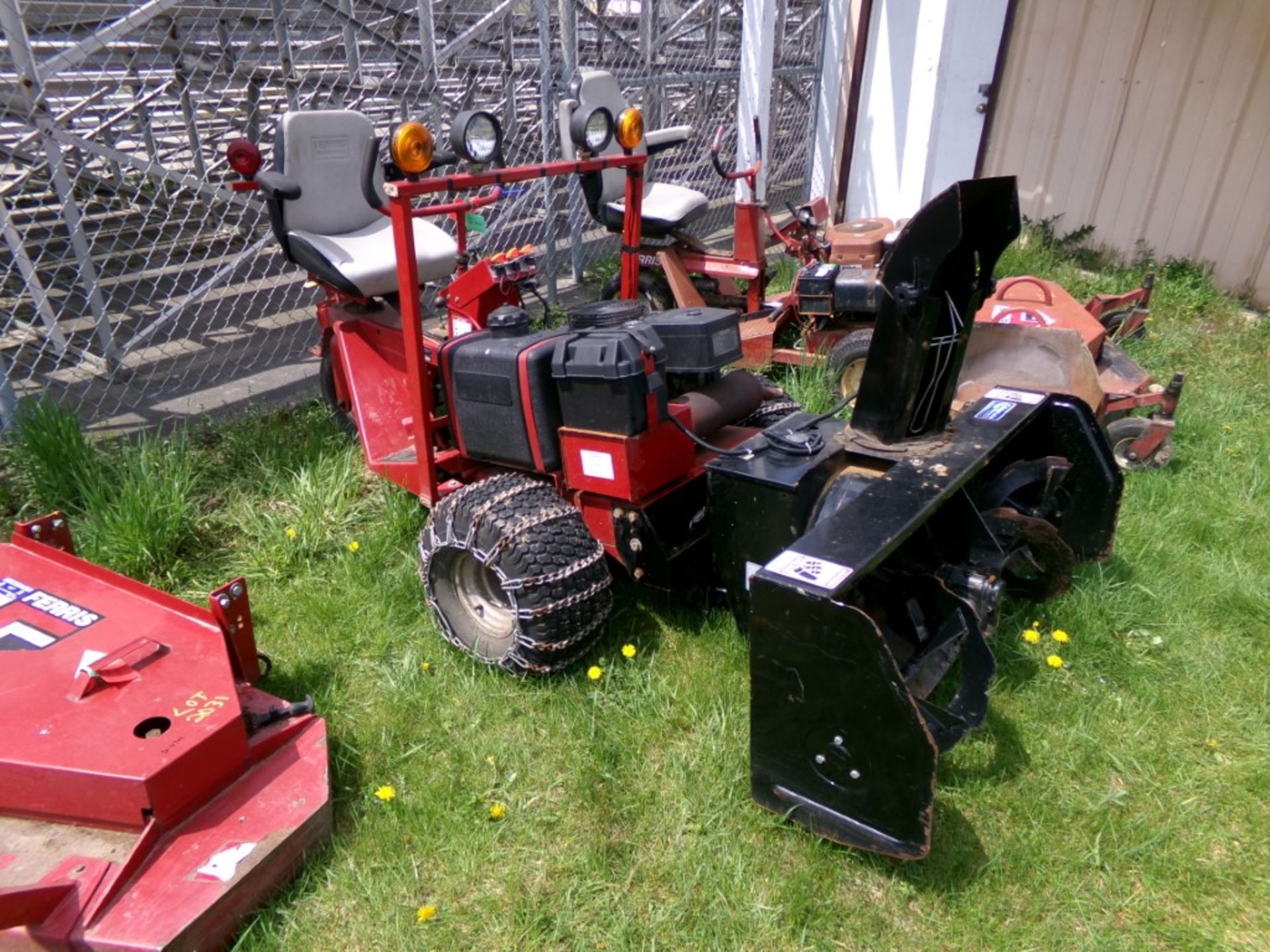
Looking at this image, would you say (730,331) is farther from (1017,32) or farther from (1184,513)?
(1017,32)

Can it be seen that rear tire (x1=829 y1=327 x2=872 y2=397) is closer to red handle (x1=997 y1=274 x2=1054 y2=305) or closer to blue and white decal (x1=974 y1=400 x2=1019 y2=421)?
red handle (x1=997 y1=274 x2=1054 y2=305)

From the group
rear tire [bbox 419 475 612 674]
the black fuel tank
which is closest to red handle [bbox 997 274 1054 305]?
the black fuel tank

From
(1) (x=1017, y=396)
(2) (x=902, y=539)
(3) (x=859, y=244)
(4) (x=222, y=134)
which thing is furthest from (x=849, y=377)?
(4) (x=222, y=134)

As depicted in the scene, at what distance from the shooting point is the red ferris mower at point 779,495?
1.78 m

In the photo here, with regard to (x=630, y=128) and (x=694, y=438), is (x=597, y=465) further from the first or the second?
(x=630, y=128)

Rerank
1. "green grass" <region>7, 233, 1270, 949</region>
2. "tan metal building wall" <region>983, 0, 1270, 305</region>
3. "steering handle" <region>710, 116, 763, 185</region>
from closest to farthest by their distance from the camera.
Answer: "green grass" <region>7, 233, 1270, 949</region> < "steering handle" <region>710, 116, 763, 185</region> < "tan metal building wall" <region>983, 0, 1270, 305</region>

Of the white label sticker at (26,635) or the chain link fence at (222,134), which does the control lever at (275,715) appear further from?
the chain link fence at (222,134)

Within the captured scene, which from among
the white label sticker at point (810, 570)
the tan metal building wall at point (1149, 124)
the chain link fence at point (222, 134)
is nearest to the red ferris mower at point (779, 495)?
the white label sticker at point (810, 570)

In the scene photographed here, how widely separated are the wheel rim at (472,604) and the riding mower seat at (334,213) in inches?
49.7

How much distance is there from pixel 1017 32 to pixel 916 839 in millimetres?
6771

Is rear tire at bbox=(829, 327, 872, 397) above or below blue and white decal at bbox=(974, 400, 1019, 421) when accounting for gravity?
below

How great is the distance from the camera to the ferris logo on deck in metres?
2.21

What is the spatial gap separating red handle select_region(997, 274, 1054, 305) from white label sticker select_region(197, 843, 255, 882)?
11.5 feet

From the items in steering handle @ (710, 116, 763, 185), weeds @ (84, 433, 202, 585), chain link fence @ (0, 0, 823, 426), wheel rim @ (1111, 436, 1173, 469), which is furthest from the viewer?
steering handle @ (710, 116, 763, 185)
